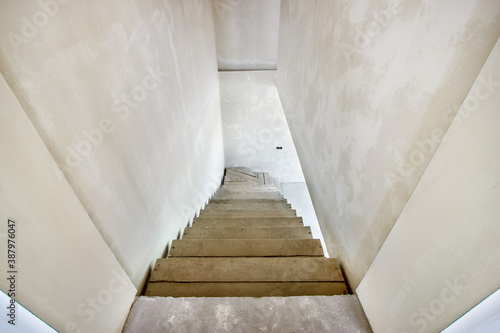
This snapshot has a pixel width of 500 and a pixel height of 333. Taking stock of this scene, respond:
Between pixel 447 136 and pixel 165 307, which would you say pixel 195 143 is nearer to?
pixel 165 307

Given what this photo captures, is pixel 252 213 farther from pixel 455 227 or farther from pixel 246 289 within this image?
pixel 455 227

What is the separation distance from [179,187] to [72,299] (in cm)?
142

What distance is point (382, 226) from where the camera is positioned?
3.34ft

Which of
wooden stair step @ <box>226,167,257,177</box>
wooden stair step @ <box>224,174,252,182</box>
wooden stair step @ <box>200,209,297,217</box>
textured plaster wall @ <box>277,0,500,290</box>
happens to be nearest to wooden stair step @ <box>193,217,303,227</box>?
wooden stair step @ <box>200,209,297,217</box>

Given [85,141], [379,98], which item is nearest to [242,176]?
[379,98]

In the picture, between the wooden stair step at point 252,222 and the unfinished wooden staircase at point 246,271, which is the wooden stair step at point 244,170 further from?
the unfinished wooden staircase at point 246,271

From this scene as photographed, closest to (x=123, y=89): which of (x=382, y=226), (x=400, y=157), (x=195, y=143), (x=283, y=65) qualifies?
(x=400, y=157)

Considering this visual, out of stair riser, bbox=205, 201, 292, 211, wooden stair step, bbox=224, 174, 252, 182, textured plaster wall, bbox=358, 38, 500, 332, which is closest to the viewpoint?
textured plaster wall, bbox=358, 38, 500, 332

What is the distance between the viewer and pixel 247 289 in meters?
1.36

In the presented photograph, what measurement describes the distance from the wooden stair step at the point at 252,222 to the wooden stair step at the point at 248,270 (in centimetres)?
95

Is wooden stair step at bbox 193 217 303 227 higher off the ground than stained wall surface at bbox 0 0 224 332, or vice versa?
stained wall surface at bbox 0 0 224 332

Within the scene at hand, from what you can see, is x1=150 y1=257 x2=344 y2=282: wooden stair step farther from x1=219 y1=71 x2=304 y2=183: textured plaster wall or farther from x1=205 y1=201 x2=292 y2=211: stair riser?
x1=219 y1=71 x2=304 y2=183: textured plaster wall

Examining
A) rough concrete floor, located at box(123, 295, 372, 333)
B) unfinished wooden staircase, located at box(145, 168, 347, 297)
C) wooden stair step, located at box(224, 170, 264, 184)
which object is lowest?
wooden stair step, located at box(224, 170, 264, 184)

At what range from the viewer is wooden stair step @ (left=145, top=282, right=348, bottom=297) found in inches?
52.7
